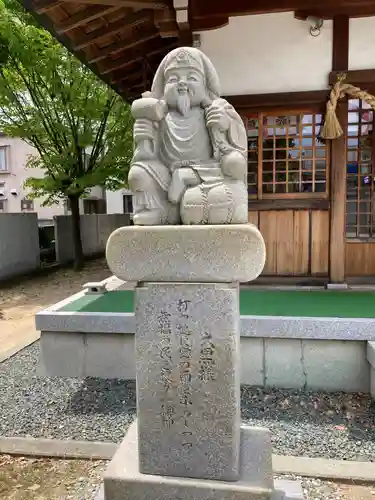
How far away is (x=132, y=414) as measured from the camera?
3.76 m

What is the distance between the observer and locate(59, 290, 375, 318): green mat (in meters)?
4.55

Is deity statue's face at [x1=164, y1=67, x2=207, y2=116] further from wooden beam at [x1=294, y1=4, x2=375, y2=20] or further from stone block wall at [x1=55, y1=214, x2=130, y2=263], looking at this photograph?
stone block wall at [x1=55, y1=214, x2=130, y2=263]

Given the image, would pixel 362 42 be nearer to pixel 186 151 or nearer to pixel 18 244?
pixel 186 151

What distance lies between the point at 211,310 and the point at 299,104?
4901 mm

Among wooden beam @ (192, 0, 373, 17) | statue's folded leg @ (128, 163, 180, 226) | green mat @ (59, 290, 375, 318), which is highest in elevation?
wooden beam @ (192, 0, 373, 17)

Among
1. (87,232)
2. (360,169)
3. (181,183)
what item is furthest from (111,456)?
(87,232)

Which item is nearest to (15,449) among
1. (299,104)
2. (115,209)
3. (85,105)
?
(299,104)

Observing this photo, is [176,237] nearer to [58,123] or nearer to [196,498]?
[196,498]

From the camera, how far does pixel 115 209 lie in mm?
24688

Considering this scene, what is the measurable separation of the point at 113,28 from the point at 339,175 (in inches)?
171

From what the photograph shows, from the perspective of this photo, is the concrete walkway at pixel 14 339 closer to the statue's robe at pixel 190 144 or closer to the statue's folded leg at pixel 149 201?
the statue's folded leg at pixel 149 201

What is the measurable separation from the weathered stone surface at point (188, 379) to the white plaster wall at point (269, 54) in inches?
191

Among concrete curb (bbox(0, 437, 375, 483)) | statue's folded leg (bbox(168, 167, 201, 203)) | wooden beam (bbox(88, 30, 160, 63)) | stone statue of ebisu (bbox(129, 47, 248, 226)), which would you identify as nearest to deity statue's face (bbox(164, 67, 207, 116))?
stone statue of ebisu (bbox(129, 47, 248, 226))

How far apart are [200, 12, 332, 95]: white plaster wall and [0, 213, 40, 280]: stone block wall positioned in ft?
24.2
